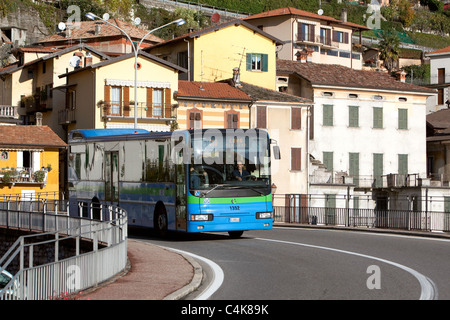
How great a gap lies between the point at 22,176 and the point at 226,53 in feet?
59.2

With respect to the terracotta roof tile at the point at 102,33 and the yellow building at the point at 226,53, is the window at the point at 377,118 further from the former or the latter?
the terracotta roof tile at the point at 102,33

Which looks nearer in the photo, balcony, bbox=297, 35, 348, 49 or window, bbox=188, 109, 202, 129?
window, bbox=188, 109, 202, 129

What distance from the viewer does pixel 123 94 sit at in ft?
190

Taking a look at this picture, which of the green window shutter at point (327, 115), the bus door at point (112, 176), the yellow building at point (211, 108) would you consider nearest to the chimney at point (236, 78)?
the yellow building at point (211, 108)

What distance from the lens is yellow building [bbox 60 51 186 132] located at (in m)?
57.3

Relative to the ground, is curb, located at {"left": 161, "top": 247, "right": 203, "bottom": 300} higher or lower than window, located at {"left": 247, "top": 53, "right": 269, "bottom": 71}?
lower

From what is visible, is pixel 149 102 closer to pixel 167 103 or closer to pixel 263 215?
pixel 167 103

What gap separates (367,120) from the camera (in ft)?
223

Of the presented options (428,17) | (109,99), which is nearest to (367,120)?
(109,99)

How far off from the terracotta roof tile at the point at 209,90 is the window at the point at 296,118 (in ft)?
11.6

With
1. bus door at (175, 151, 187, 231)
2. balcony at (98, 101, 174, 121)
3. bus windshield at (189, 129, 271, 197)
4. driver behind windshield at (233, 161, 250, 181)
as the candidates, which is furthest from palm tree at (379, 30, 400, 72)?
bus door at (175, 151, 187, 231)

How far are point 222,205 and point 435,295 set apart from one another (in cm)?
1196

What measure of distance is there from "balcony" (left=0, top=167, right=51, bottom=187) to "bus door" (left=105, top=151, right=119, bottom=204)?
1194 inches

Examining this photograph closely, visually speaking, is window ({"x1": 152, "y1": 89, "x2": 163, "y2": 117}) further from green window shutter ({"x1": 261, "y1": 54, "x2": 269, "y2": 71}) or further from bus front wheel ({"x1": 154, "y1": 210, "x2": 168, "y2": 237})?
bus front wheel ({"x1": 154, "y1": 210, "x2": 168, "y2": 237})
